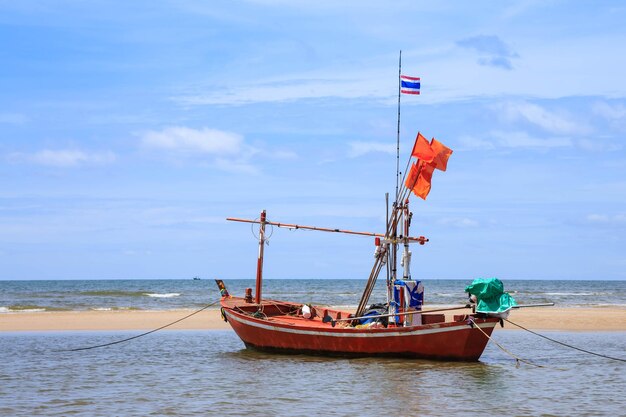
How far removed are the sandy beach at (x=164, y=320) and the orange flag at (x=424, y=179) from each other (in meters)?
13.5

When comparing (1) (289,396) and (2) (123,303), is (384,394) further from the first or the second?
(2) (123,303)

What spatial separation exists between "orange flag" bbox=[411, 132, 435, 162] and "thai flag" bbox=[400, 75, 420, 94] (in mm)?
1477

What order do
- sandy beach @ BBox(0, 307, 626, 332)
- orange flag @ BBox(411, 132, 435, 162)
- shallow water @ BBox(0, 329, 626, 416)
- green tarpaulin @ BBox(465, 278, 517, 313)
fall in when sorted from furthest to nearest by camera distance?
sandy beach @ BBox(0, 307, 626, 332)
orange flag @ BBox(411, 132, 435, 162)
green tarpaulin @ BBox(465, 278, 517, 313)
shallow water @ BBox(0, 329, 626, 416)

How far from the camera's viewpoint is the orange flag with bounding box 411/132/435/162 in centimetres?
2150

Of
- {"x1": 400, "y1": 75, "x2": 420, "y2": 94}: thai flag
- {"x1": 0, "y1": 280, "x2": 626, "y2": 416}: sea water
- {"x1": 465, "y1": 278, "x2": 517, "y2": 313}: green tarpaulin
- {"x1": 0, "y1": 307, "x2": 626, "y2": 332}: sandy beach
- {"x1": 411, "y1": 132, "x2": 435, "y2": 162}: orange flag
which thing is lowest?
{"x1": 0, "y1": 280, "x2": 626, "y2": 416}: sea water

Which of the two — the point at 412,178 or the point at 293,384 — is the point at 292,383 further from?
the point at 412,178

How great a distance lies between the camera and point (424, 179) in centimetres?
2173

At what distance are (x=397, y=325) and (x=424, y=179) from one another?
4.00 m

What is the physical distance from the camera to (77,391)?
56.0ft

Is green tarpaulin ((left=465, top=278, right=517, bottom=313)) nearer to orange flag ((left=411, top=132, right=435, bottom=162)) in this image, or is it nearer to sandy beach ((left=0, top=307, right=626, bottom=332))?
orange flag ((left=411, top=132, right=435, bottom=162))

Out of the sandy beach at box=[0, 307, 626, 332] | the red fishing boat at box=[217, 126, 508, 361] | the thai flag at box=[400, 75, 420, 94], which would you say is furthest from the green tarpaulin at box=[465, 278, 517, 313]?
the sandy beach at box=[0, 307, 626, 332]

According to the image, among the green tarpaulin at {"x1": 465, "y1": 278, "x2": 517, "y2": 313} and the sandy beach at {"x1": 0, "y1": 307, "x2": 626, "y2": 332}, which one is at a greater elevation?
the green tarpaulin at {"x1": 465, "y1": 278, "x2": 517, "y2": 313}

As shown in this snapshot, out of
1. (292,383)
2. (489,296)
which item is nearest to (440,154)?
(489,296)

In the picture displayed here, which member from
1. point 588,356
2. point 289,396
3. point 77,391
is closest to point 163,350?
point 77,391
